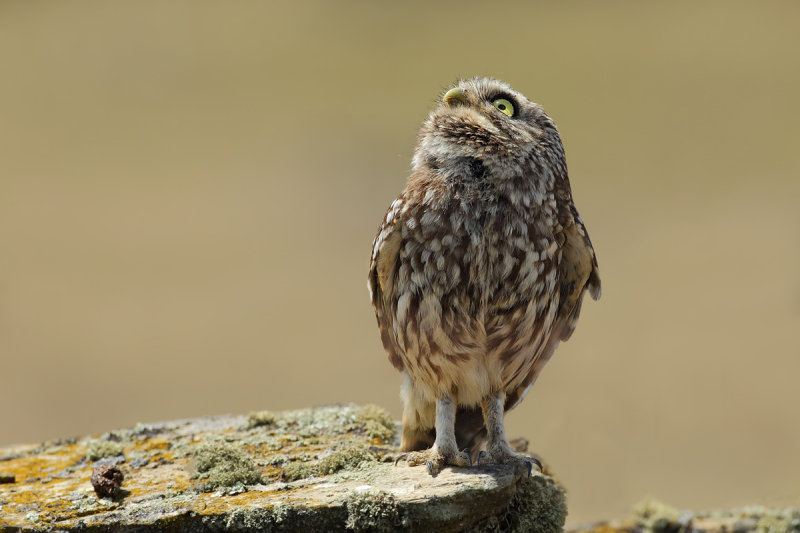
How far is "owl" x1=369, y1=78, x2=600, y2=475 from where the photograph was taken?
4.77 m

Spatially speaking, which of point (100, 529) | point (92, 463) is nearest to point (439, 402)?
point (100, 529)

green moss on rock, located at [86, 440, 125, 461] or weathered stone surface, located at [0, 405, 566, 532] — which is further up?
green moss on rock, located at [86, 440, 125, 461]

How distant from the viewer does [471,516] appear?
4.66 metres

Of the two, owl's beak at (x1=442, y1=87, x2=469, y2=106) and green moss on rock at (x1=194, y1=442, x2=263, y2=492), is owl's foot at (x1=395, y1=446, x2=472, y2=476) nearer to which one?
green moss on rock at (x1=194, y1=442, x2=263, y2=492)

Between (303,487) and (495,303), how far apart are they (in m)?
1.60

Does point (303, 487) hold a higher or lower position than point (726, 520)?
higher

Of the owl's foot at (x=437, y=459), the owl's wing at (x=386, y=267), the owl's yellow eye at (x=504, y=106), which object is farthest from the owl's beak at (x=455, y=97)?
the owl's foot at (x=437, y=459)

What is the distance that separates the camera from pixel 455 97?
202 inches

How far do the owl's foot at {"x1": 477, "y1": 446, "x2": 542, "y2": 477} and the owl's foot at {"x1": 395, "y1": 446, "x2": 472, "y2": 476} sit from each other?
0.12 meters

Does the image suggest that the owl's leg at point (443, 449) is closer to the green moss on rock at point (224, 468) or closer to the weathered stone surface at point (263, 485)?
the weathered stone surface at point (263, 485)

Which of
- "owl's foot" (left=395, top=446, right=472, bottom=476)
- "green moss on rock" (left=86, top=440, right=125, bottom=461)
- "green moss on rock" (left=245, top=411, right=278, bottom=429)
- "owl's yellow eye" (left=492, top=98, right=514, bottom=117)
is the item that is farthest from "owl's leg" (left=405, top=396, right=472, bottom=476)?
"green moss on rock" (left=86, top=440, right=125, bottom=461)

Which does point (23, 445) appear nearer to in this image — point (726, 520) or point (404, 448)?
point (404, 448)

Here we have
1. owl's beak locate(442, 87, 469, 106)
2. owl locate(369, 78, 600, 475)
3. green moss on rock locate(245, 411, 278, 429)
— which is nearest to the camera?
owl locate(369, 78, 600, 475)

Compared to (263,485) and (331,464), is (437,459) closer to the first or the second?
(331,464)
